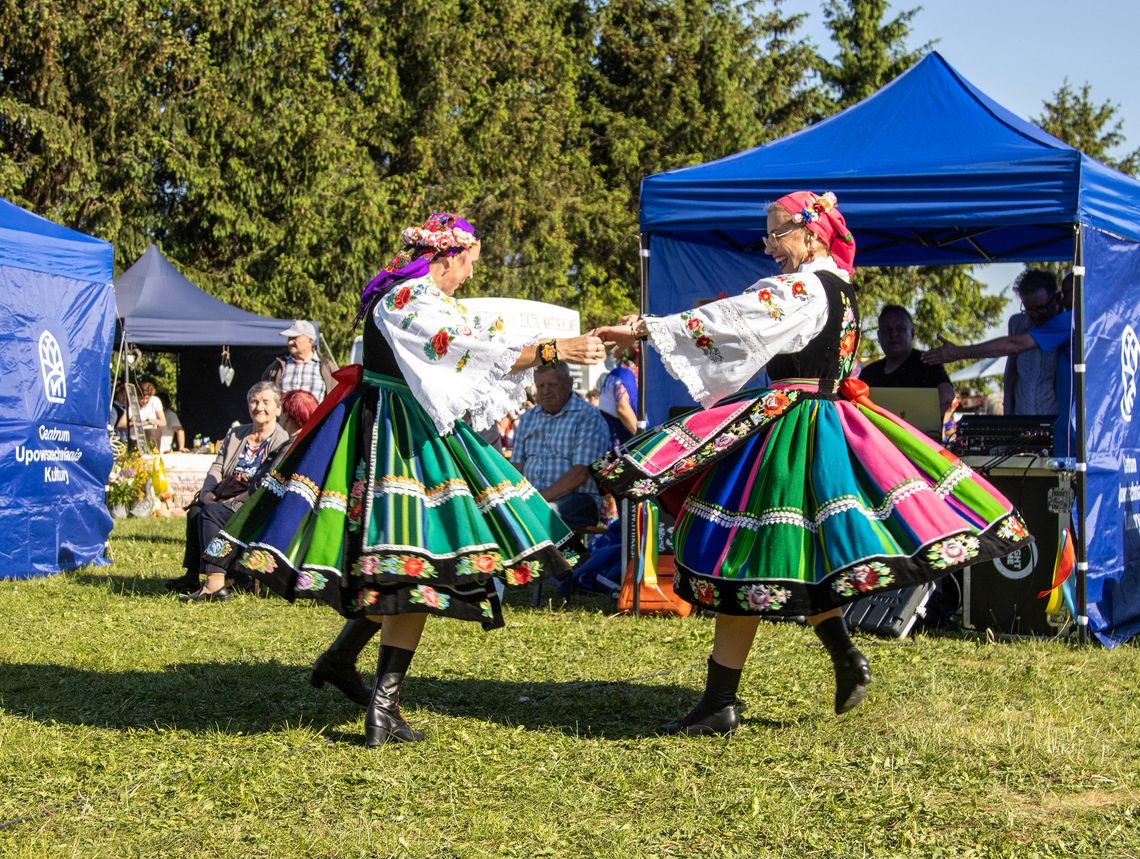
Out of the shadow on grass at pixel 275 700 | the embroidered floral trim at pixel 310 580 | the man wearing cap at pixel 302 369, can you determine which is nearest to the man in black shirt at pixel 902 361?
the shadow on grass at pixel 275 700

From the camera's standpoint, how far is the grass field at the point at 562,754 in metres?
3.09

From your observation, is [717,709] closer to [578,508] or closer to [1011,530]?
[1011,530]

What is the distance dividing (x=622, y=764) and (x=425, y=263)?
1.57m

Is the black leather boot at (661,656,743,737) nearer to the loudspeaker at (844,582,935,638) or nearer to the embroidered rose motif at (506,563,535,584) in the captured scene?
the embroidered rose motif at (506,563,535,584)

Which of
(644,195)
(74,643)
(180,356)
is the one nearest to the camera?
(74,643)

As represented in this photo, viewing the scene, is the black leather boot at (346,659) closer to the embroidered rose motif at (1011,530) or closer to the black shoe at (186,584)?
the embroidered rose motif at (1011,530)

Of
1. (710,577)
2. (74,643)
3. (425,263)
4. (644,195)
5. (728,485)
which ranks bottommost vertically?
(74,643)

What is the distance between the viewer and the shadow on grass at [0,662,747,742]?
13.7ft

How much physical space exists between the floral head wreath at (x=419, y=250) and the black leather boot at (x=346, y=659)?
990 mm

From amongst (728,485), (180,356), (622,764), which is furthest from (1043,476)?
(180,356)

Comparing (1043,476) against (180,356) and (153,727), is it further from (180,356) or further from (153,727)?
(180,356)

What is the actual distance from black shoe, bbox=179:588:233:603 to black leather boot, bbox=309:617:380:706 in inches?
114

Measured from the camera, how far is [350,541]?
3781mm

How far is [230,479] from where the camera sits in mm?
7418
